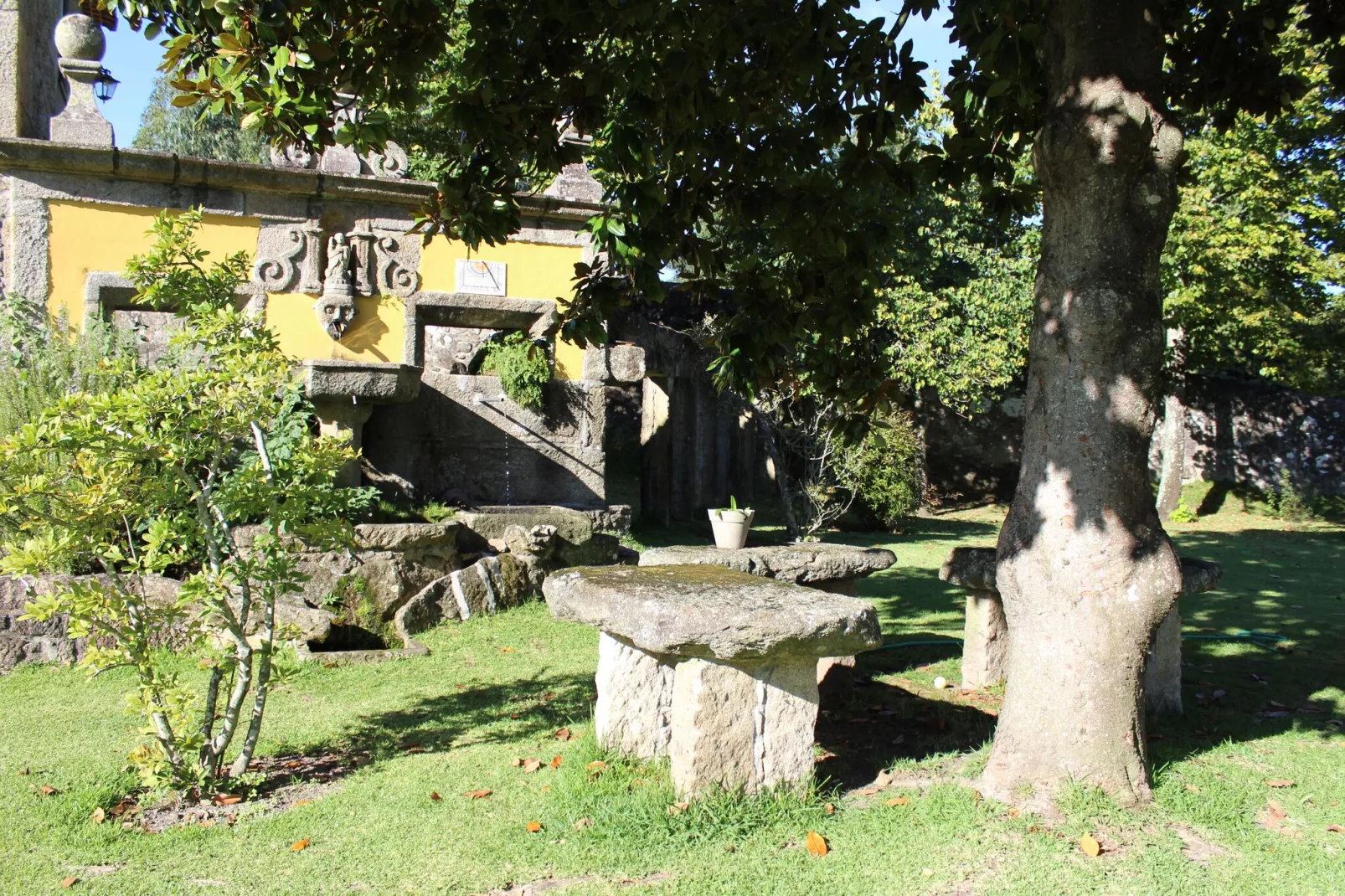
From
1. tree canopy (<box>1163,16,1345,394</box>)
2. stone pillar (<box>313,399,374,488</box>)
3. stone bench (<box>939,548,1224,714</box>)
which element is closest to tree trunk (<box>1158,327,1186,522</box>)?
tree canopy (<box>1163,16,1345,394</box>)

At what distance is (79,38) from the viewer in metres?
8.12

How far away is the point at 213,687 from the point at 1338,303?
18209 mm

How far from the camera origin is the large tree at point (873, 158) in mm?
3898

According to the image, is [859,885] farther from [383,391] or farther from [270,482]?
[383,391]

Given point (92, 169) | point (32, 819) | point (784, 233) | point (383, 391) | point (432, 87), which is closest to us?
point (32, 819)

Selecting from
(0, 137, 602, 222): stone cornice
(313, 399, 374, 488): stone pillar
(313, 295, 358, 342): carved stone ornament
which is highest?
(0, 137, 602, 222): stone cornice

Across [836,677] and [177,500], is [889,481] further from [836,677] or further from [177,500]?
[177,500]

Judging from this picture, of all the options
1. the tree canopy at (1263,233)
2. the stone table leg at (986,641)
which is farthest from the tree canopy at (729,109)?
the tree canopy at (1263,233)

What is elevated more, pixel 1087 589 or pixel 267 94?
pixel 267 94

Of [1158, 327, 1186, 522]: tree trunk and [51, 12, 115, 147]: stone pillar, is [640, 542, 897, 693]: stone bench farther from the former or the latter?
[1158, 327, 1186, 522]: tree trunk

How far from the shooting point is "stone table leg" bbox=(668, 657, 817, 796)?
148 inches

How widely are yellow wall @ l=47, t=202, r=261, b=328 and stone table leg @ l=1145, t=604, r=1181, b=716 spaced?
7.41 metres

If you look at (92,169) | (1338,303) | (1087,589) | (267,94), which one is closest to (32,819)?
(267,94)

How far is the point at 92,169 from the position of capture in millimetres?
8430
